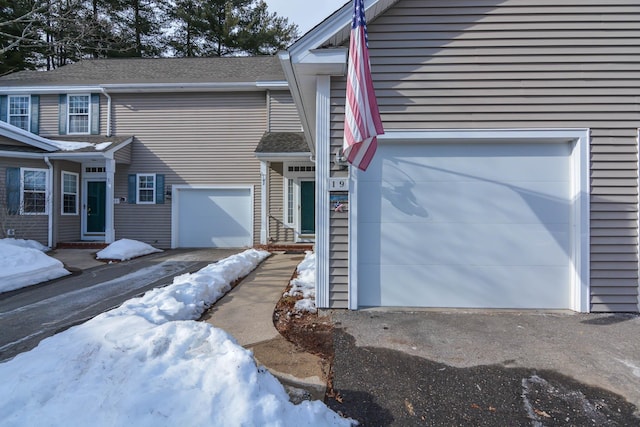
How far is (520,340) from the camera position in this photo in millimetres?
3355

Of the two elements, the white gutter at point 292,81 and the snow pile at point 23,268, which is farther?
the snow pile at point 23,268

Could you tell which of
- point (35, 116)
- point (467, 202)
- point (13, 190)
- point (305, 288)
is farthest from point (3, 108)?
point (467, 202)

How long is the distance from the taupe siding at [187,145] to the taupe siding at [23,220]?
200cm

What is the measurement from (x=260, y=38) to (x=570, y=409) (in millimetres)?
19522

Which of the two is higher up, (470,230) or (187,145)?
(187,145)

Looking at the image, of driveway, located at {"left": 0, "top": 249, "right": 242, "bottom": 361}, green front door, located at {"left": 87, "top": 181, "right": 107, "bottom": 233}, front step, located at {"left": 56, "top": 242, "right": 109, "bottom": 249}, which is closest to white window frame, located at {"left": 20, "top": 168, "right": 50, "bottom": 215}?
front step, located at {"left": 56, "top": 242, "right": 109, "bottom": 249}

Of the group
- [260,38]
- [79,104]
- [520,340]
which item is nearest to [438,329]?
[520,340]

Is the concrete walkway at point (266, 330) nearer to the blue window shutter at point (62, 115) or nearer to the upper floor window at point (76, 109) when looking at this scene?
the upper floor window at point (76, 109)

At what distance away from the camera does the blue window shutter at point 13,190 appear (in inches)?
376

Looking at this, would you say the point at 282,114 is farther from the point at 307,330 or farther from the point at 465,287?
the point at 307,330

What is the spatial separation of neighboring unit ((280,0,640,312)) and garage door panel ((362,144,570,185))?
1 cm

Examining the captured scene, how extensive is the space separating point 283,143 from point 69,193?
7381 mm

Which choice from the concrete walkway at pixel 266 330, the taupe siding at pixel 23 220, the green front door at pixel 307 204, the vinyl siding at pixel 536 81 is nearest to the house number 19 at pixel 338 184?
the vinyl siding at pixel 536 81

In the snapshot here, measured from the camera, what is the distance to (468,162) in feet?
14.1
